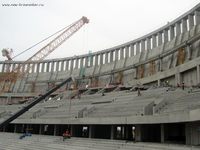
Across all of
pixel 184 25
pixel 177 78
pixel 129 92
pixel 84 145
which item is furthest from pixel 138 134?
pixel 184 25

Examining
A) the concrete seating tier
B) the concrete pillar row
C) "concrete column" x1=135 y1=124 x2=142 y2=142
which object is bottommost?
the concrete seating tier

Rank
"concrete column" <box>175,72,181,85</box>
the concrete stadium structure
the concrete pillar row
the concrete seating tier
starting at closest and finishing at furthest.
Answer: the concrete seating tier
the concrete stadium structure
"concrete column" <box>175,72,181,85</box>
the concrete pillar row

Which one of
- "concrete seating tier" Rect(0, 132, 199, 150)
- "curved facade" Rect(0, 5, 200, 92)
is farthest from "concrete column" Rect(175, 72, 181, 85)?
"concrete seating tier" Rect(0, 132, 199, 150)

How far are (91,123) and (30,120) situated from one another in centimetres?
1294

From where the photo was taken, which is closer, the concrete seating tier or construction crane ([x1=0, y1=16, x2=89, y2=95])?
the concrete seating tier

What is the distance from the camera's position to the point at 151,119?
24.0m

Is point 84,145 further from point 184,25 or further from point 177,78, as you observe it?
point 184,25

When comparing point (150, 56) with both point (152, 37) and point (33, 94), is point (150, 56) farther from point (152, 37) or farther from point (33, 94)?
point (33, 94)

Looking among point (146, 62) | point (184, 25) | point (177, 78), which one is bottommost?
point (177, 78)

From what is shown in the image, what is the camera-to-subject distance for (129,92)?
42.3 meters

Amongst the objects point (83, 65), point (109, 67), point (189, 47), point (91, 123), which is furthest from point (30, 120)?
point (83, 65)

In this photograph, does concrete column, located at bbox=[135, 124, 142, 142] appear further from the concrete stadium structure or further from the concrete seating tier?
the concrete seating tier

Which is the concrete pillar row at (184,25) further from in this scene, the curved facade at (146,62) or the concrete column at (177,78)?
the concrete column at (177,78)

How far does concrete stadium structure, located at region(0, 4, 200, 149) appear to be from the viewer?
82.0 feet
